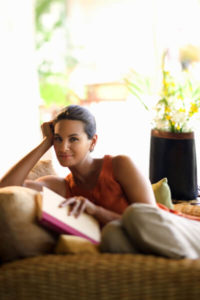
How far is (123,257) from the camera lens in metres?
1.13

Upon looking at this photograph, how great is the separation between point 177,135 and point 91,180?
2.81 feet

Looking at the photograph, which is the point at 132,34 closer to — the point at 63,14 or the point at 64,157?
the point at 63,14

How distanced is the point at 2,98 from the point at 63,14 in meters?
5.86

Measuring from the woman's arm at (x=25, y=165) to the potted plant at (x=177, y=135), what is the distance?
820mm

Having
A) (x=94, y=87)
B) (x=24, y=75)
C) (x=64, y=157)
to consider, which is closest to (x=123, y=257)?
(x=64, y=157)

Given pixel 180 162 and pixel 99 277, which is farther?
pixel 180 162

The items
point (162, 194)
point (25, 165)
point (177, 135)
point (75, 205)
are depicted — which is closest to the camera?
point (75, 205)

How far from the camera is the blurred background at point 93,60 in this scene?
4.57 m

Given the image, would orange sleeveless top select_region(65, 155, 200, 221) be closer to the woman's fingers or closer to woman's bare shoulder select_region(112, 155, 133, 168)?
woman's bare shoulder select_region(112, 155, 133, 168)

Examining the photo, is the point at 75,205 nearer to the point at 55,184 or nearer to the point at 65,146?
the point at 65,146

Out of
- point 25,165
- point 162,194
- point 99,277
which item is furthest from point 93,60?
point 99,277

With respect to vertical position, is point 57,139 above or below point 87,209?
above

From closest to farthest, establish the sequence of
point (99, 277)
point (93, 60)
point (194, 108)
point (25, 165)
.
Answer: point (99, 277), point (25, 165), point (194, 108), point (93, 60)

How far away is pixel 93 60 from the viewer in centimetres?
949
